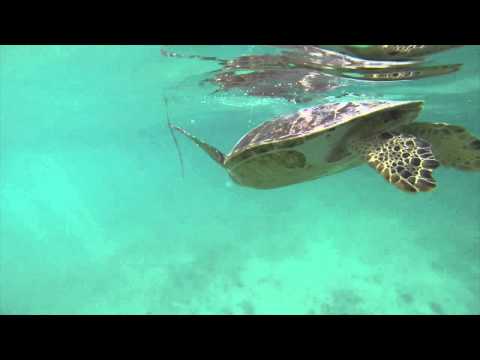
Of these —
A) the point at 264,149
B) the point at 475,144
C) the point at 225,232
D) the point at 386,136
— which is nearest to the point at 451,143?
the point at 475,144

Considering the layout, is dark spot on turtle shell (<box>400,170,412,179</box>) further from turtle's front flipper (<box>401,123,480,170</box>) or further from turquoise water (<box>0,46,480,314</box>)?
turquoise water (<box>0,46,480,314</box>)

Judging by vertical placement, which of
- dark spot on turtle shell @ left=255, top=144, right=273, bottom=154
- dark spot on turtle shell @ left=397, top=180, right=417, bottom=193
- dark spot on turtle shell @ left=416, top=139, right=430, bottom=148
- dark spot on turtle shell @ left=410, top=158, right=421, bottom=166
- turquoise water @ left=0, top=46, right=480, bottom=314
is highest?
dark spot on turtle shell @ left=416, top=139, right=430, bottom=148

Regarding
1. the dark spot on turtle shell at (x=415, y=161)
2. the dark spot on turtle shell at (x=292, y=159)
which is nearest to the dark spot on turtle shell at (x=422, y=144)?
the dark spot on turtle shell at (x=415, y=161)

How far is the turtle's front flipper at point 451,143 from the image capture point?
189 inches

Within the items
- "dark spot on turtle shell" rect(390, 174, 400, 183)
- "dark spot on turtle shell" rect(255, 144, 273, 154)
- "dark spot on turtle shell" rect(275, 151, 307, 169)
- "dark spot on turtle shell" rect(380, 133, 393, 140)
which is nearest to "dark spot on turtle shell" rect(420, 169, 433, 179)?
"dark spot on turtle shell" rect(390, 174, 400, 183)

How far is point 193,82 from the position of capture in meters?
13.7

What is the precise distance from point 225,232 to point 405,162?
56.5 feet

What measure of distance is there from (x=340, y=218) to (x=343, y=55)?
45.9 ft

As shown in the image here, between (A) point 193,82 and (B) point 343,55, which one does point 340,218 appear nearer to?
(A) point 193,82

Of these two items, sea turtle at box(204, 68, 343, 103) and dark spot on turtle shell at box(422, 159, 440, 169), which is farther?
sea turtle at box(204, 68, 343, 103)

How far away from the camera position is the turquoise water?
1330 centimetres

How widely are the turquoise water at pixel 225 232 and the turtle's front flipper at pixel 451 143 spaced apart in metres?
3.86

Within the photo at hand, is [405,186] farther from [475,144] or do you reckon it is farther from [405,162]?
[475,144]

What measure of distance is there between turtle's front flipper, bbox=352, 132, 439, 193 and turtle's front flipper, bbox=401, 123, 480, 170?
1.90ft
